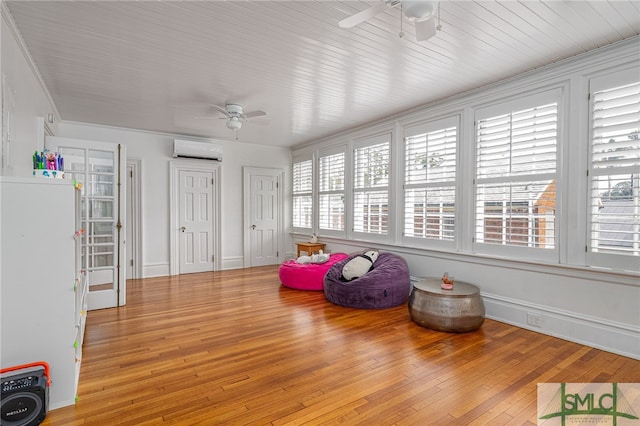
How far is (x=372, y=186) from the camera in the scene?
5.41 meters

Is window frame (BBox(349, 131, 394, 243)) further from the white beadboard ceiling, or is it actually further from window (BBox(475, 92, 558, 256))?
window (BBox(475, 92, 558, 256))

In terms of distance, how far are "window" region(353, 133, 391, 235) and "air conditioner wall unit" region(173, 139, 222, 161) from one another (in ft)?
9.03

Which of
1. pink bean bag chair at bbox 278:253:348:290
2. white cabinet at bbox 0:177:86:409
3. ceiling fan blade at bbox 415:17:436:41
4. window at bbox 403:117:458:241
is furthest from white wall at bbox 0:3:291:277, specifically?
window at bbox 403:117:458:241

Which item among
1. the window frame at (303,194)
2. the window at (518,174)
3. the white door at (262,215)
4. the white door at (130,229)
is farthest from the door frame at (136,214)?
the window at (518,174)

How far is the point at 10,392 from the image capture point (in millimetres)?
1769

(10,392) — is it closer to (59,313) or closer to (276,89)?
(59,313)

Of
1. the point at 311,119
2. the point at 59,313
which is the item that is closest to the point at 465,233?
the point at 311,119

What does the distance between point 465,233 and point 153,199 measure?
207 inches

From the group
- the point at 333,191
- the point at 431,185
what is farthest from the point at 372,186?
the point at 431,185

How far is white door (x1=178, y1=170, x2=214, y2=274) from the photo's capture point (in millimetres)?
6273

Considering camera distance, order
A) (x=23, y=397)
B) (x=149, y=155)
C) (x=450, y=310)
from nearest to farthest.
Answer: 1. (x=23, y=397)
2. (x=450, y=310)
3. (x=149, y=155)

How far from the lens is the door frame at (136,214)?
5770 millimetres

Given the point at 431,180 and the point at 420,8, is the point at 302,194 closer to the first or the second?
the point at 431,180

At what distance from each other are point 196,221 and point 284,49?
14.4 feet
